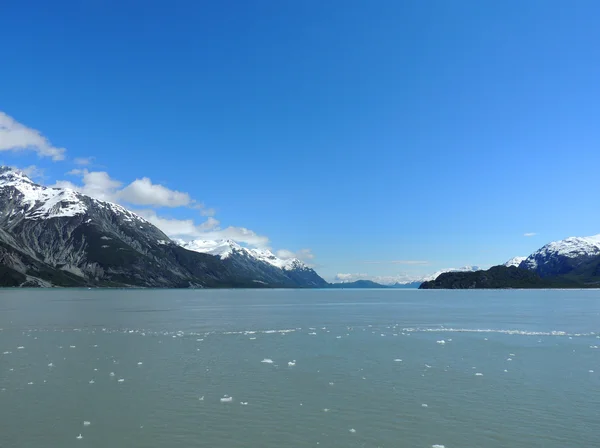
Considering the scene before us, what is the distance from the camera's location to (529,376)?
32.7 m

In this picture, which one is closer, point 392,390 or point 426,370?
point 392,390

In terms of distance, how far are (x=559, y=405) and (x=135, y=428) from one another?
2357 centimetres

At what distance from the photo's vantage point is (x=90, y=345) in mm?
47469

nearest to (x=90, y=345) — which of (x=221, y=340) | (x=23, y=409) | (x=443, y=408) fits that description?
(x=221, y=340)

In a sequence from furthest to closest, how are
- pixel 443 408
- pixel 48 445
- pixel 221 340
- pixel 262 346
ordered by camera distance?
pixel 221 340, pixel 262 346, pixel 443 408, pixel 48 445

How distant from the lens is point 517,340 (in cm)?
5303

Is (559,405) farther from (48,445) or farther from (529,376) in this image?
(48,445)

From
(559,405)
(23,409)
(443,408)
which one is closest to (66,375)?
(23,409)

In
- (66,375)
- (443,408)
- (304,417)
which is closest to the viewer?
(304,417)

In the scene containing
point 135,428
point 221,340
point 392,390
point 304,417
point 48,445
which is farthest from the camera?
point 221,340

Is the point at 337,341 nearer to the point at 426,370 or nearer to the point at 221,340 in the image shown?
the point at 221,340

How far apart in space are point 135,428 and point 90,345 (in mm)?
30513

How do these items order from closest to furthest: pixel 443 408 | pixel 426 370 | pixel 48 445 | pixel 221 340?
pixel 48 445
pixel 443 408
pixel 426 370
pixel 221 340

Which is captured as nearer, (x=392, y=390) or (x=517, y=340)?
(x=392, y=390)
